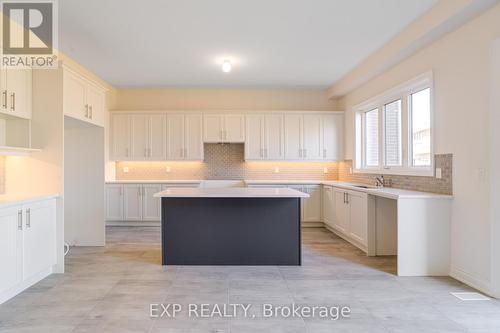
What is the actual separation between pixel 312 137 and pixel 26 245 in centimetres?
525

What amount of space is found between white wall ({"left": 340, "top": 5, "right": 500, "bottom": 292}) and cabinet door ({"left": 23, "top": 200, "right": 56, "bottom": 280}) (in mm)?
4309

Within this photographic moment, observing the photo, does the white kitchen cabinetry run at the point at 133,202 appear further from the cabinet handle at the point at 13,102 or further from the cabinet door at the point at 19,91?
the cabinet handle at the point at 13,102

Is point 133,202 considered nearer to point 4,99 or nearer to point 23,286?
point 23,286

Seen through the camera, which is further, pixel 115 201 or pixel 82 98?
pixel 115 201

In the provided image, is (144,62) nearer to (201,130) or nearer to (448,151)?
(201,130)

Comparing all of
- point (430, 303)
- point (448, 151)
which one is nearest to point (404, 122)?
point (448, 151)

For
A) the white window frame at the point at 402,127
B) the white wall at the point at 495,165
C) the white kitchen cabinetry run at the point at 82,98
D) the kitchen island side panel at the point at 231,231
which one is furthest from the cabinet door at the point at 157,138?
the white wall at the point at 495,165

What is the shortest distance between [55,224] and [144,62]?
2731mm

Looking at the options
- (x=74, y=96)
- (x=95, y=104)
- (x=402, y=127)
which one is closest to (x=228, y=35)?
(x=74, y=96)

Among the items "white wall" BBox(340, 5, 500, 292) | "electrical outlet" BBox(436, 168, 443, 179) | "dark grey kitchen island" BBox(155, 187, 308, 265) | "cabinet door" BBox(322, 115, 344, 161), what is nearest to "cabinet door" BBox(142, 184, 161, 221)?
"dark grey kitchen island" BBox(155, 187, 308, 265)

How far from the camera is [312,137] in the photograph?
7.13m

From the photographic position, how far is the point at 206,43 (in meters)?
4.56

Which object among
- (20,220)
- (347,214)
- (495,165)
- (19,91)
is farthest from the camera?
(347,214)

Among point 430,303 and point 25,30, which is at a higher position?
point 25,30
